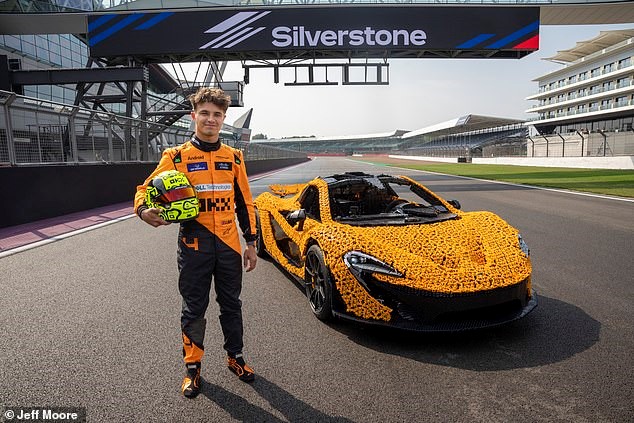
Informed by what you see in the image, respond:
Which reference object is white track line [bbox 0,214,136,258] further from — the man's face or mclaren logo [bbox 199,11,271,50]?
mclaren logo [bbox 199,11,271,50]

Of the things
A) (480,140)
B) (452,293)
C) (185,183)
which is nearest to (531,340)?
(452,293)

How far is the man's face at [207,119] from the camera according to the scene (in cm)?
266

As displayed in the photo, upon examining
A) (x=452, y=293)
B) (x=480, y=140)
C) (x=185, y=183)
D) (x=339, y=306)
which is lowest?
(x=339, y=306)

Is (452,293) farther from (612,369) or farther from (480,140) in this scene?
(480,140)

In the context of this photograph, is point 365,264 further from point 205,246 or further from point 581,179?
point 581,179

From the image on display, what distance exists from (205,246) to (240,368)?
2.65 ft

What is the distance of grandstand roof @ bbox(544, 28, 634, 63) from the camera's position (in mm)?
64875

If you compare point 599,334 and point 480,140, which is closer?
point 599,334

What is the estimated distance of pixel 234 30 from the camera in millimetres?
17328

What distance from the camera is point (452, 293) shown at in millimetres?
2928

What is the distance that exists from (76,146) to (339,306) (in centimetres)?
1039

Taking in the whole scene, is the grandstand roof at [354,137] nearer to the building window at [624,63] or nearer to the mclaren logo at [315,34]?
the building window at [624,63]

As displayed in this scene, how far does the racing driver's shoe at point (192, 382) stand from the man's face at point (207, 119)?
4.68 ft

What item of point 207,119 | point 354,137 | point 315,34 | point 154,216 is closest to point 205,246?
point 154,216
